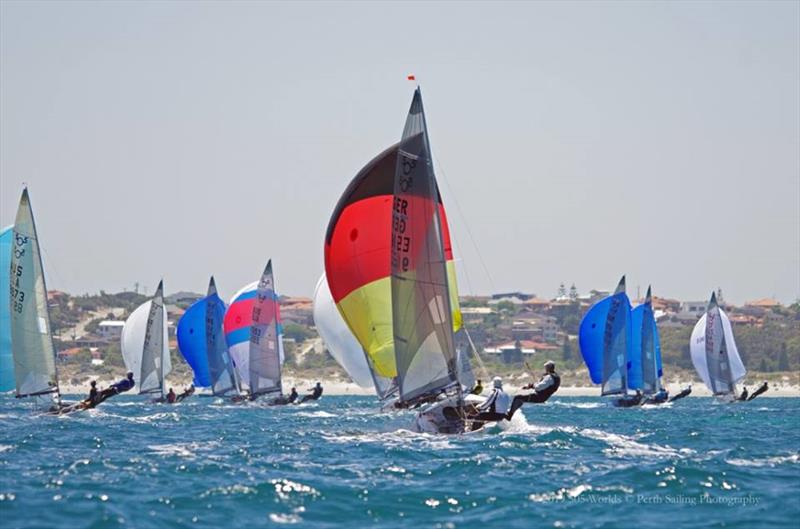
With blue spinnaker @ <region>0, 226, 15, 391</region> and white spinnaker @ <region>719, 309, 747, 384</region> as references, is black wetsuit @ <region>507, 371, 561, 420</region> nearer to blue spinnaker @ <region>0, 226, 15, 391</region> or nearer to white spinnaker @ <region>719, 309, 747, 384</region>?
blue spinnaker @ <region>0, 226, 15, 391</region>

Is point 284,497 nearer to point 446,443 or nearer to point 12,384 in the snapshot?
point 446,443

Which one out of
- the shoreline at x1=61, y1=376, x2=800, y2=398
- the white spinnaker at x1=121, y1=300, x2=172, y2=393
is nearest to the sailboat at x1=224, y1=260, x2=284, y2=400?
the white spinnaker at x1=121, y1=300, x2=172, y2=393

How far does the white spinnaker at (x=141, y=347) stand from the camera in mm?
63812

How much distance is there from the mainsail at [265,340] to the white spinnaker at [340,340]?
14.3 ft

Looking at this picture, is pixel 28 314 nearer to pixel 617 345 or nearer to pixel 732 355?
pixel 617 345

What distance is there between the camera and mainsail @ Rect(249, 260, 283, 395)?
58219 mm

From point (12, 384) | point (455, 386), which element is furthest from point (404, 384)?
point (12, 384)

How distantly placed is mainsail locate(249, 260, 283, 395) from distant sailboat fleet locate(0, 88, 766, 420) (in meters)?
0.05

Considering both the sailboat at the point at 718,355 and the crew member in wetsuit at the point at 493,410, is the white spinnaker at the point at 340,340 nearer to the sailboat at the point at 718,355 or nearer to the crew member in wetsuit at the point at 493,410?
the sailboat at the point at 718,355

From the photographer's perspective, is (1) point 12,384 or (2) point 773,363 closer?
(1) point 12,384

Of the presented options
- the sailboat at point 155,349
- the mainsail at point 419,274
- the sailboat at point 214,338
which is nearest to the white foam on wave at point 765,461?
the mainsail at point 419,274

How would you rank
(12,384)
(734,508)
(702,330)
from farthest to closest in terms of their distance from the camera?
(702,330)
(12,384)
(734,508)

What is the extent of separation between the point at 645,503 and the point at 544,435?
34.7 feet

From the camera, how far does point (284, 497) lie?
1894cm
